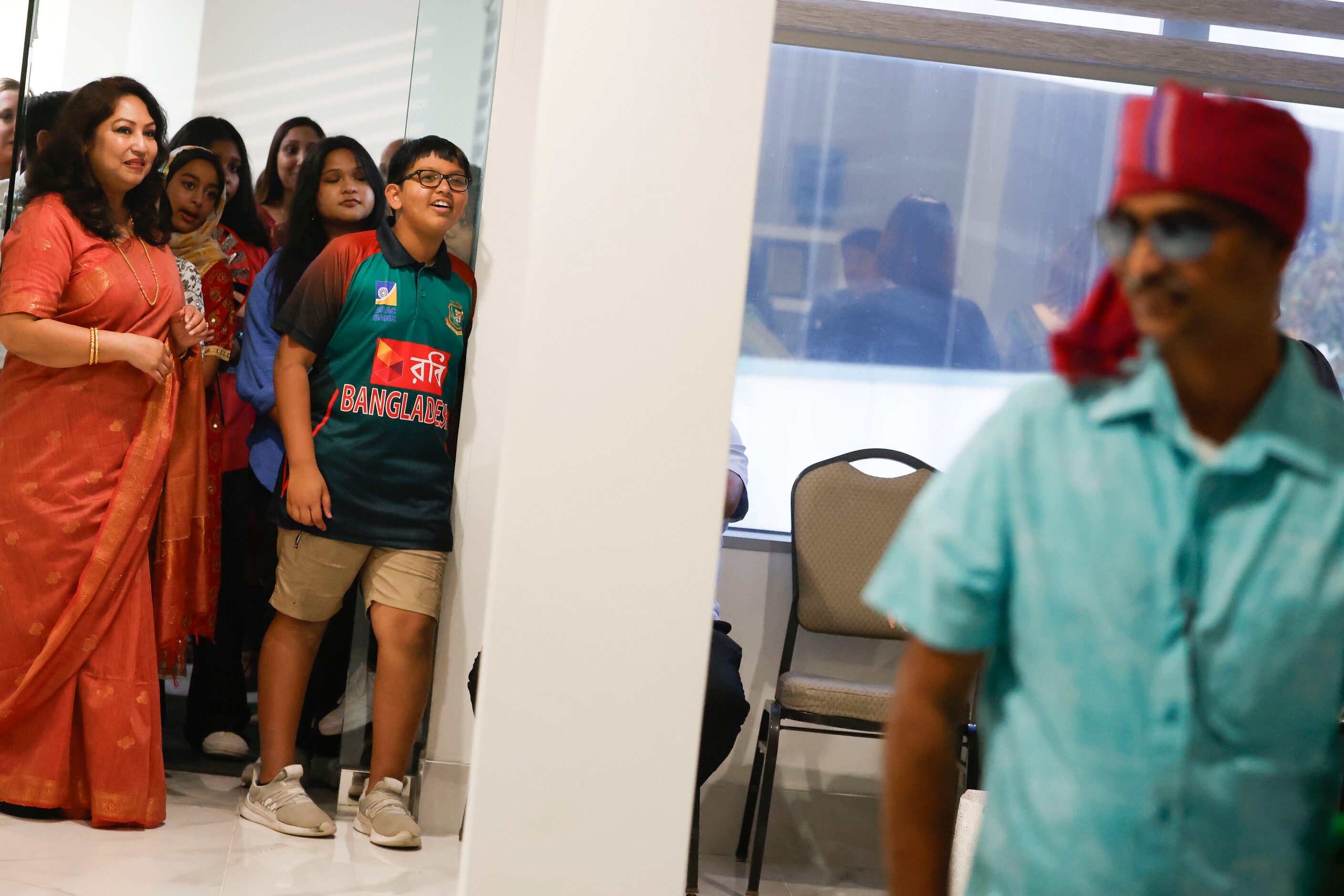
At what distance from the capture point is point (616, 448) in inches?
64.6

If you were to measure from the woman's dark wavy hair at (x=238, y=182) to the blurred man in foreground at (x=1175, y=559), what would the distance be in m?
3.07

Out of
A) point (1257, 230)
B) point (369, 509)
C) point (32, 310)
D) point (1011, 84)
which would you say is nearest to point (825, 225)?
point (1011, 84)

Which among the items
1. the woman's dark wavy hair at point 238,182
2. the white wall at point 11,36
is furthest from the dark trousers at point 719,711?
the white wall at point 11,36

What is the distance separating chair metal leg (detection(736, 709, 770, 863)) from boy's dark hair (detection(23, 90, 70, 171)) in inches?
91.4

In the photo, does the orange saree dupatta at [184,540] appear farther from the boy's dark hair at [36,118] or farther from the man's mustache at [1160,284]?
the man's mustache at [1160,284]

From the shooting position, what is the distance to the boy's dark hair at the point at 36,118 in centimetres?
303

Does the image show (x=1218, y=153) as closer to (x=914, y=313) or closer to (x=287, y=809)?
(x=287, y=809)

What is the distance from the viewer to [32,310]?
2738 millimetres

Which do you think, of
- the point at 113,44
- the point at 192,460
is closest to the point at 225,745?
the point at 192,460

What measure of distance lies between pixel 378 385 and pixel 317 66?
4.25 ft

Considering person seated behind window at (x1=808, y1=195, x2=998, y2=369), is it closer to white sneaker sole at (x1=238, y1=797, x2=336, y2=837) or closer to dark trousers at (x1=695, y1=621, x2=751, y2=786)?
dark trousers at (x1=695, y1=621, x2=751, y2=786)

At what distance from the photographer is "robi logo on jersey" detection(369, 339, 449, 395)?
3.01m

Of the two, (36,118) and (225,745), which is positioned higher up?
(36,118)

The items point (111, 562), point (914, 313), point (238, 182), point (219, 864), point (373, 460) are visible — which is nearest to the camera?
point (219, 864)
